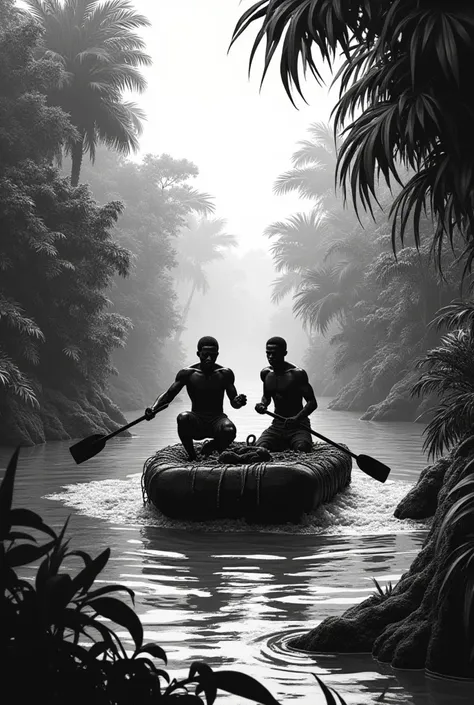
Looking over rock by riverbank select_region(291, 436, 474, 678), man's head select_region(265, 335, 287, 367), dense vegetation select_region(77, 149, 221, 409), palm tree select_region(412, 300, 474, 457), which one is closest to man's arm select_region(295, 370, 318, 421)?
man's head select_region(265, 335, 287, 367)

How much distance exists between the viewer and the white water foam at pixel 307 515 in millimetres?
9320

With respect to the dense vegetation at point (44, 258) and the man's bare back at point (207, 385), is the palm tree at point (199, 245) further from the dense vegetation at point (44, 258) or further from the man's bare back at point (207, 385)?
the man's bare back at point (207, 385)

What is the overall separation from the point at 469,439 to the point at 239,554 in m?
3.43

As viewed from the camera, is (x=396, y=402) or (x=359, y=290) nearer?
(x=396, y=402)

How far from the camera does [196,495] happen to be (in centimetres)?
920

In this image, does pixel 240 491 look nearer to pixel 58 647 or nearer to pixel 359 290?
pixel 58 647

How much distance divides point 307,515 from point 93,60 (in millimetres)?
19299

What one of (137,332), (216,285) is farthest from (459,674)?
(216,285)

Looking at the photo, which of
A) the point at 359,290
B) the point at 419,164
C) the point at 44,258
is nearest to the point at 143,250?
the point at 359,290

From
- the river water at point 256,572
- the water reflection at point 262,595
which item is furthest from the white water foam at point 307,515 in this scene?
the water reflection at point 262,595

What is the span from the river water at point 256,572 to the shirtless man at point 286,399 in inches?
36.5

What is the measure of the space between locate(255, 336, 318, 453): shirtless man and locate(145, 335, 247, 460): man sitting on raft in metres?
0.53

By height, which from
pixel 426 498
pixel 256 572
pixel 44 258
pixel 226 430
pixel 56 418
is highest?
pixel 44 258

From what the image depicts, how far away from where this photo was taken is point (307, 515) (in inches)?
374
